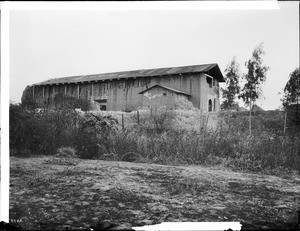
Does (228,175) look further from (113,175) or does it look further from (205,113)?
(205,113)

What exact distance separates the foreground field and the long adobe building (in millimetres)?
1753

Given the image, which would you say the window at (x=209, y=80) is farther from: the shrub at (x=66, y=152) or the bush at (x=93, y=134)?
the shrub at (x=66, y=152)

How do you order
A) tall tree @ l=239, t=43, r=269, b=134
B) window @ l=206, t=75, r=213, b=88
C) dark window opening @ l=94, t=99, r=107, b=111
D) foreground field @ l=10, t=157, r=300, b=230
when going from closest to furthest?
foreground field @ l=10, t=157, r=300, b=230
tall tree @ l=239, t=43, r=269, b=134
dark window opening @ l=94, t=99, r=107, b=111
window @ l=206, t=75, r=213, b=88

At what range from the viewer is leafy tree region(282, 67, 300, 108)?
570 centimetres

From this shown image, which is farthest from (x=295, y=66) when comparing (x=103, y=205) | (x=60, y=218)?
(x=60, y=218)

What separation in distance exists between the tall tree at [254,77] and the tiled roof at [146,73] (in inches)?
28.7

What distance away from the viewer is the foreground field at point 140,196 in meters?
2.96

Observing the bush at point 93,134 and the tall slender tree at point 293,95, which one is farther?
the tall slender tree at point 293,95

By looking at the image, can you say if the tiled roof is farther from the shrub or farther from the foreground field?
the foreground field

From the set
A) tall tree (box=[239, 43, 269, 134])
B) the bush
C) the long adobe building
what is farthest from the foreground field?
tall tree (box=[239, 43, 269, 134])

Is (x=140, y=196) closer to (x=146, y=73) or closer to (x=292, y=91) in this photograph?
(x=146, y=73)

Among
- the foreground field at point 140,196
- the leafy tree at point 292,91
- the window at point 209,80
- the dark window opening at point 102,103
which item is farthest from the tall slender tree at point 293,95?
the dark window opening at point 102,103

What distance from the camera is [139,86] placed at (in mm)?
6430

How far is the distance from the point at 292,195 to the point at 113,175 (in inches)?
93.8
